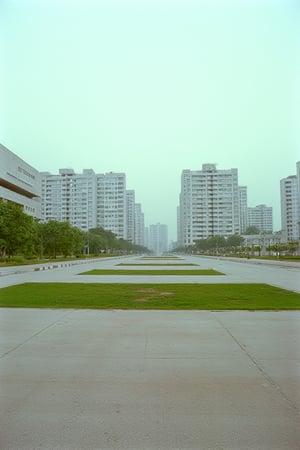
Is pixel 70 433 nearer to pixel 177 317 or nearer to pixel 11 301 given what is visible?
pixel 177 317

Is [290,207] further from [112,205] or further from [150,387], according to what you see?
[150,387]

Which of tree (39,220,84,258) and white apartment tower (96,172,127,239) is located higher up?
white apartment tower (96,172,127,239)

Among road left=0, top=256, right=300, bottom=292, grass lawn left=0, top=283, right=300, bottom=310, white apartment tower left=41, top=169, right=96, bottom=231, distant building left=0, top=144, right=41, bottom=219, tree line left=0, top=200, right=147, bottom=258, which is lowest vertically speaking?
road left=0, top=256, right=300, bottom=292

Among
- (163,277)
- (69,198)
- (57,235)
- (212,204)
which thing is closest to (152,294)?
(163,277)

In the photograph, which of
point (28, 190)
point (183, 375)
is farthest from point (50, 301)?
point (28, 190)

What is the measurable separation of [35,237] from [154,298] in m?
36.2

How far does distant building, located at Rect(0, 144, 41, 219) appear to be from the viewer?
6804cm

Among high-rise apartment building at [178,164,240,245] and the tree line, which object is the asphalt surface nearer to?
the tree line

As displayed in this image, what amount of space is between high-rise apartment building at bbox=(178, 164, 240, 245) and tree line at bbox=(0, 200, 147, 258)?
297 feet

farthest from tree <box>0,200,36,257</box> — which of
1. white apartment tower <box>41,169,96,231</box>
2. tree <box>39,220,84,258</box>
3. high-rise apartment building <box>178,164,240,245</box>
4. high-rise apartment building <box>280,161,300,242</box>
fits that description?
high-rise apartment building <box>178,164,240,245</box>

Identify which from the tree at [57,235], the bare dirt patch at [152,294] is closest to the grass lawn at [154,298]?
the bare dirt patch at [152,294]

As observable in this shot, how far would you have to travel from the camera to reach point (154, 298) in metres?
12.9

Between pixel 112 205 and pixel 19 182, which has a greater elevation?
pixel 112 205

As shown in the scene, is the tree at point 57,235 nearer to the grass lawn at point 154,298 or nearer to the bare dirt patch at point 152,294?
the grass lawn at point 154,298
